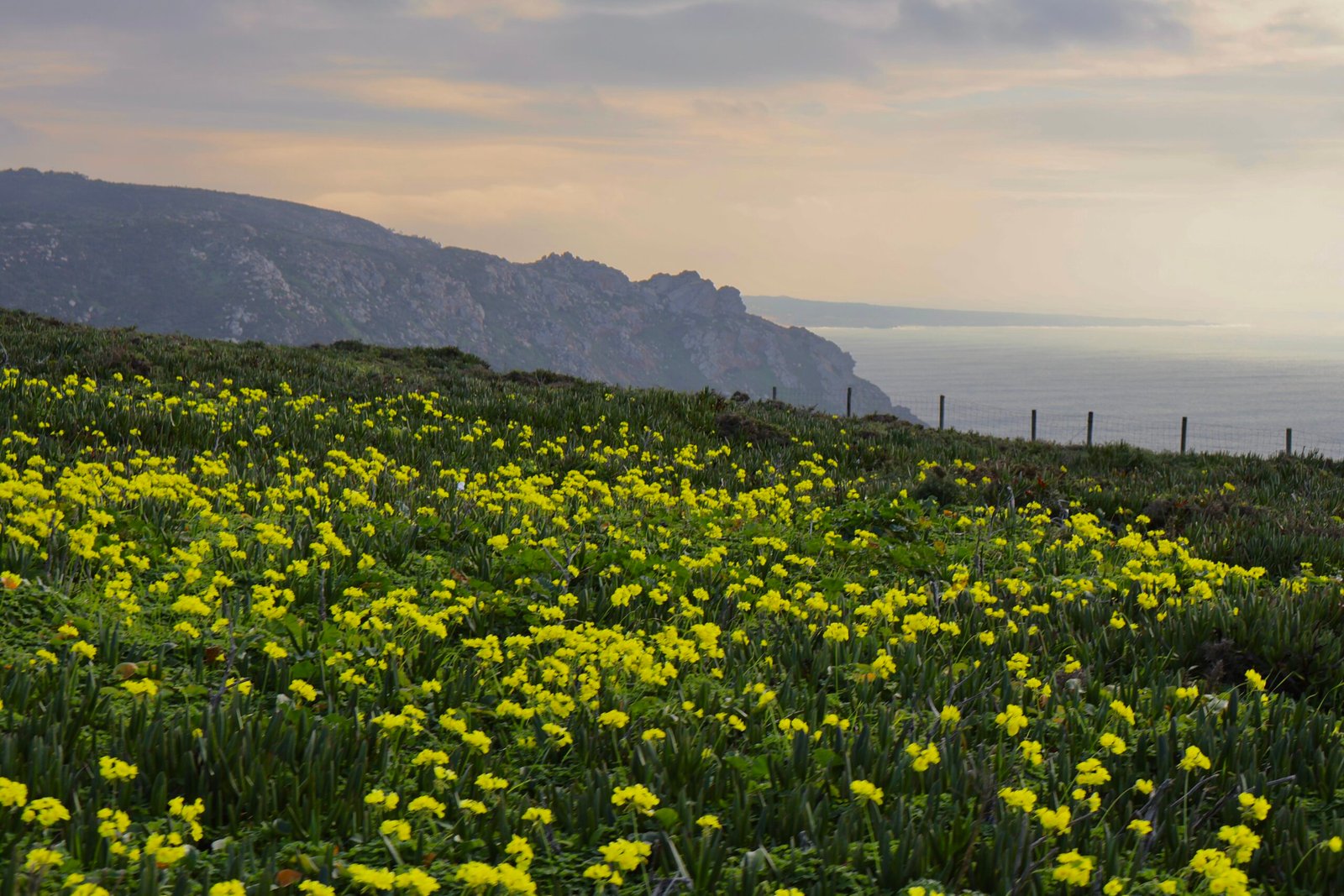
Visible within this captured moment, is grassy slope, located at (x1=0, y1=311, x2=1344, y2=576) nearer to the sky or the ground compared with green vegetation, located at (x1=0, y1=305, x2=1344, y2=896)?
nearer to the sky

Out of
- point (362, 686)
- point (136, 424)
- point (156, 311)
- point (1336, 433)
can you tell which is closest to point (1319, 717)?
point (362, 686)

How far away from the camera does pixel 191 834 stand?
2979 mm

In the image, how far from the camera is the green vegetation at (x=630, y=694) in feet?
10.0

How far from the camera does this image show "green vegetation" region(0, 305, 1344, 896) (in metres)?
3.06

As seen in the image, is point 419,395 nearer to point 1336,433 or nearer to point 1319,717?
point 1319,717

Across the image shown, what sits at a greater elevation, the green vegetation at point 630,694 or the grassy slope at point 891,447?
the grassy slope at point 891,447

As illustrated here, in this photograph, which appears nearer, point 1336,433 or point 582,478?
point 582,478

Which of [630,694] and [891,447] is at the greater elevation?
[891,447]

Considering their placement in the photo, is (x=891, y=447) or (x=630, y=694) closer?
(x=630, y=694)

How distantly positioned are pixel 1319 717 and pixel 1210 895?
175 centimetres

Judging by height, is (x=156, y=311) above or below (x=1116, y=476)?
above

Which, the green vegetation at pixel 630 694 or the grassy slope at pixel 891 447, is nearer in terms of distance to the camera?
the green vegetation at pixel 630 694

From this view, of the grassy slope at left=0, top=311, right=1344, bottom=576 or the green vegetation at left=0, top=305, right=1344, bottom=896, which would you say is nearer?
the green vegetation at left=0, top=305, right=1344, bottom=896

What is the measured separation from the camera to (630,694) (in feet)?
14.5
